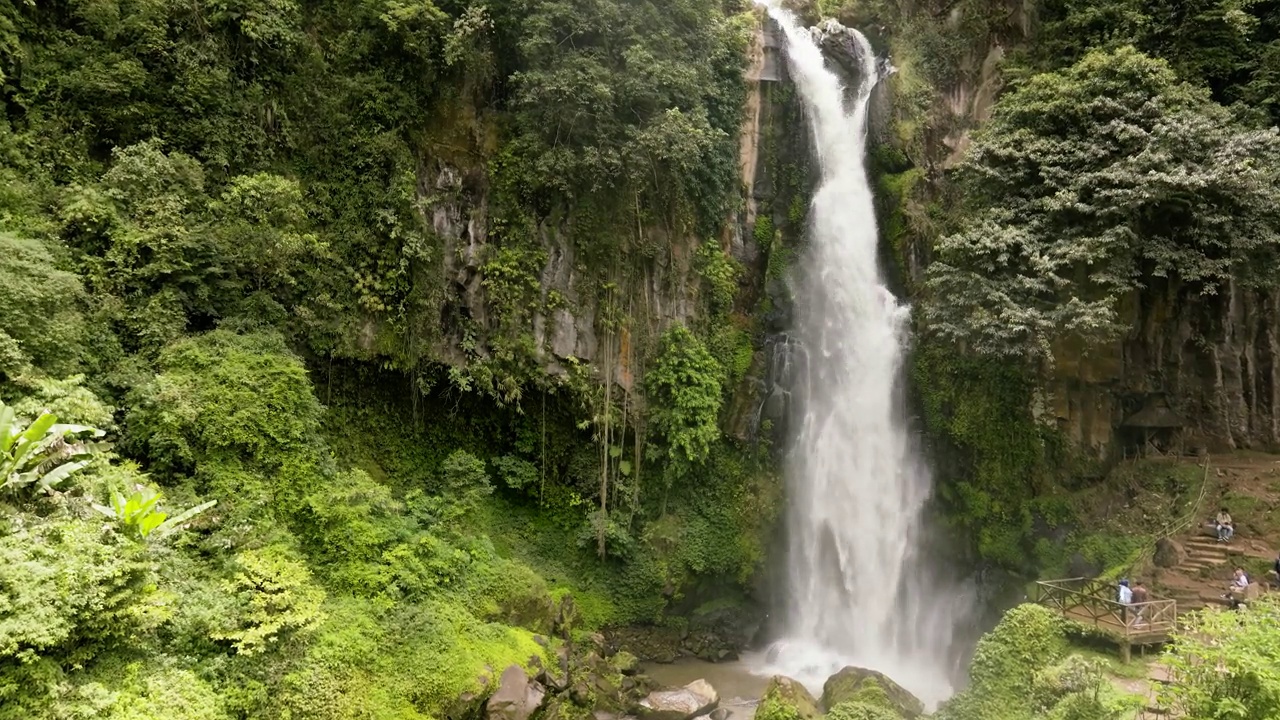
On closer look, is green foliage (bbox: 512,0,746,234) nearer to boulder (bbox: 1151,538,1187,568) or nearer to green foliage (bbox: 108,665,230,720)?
green foliage (bbox: 108,665,230,720)

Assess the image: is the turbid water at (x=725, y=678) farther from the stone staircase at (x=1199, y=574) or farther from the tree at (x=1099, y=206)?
the tree at (x=1099, y=206)

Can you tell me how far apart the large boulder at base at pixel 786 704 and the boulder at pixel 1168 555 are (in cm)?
782

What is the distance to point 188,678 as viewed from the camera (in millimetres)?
6469

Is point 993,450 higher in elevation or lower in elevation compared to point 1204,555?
higher

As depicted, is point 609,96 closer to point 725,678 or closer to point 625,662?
point 625,662

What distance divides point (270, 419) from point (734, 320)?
Result: 11.2 m

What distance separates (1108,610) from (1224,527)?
442cm

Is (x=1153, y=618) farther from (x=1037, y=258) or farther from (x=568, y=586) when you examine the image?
(x=568, y=586)

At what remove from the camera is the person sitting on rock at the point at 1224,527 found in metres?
13.1

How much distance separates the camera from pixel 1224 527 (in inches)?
517

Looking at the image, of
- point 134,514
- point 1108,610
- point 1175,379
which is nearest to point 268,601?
point 134,514

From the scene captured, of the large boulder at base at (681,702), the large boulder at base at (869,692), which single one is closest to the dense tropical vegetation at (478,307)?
the large boulder at base at (869,692)

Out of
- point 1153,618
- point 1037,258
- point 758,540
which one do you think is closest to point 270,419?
point 758,540

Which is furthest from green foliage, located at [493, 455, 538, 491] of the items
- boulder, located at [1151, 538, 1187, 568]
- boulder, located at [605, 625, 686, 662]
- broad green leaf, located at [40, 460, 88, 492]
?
boulder, located at [1151, 538, 1187, 568]
